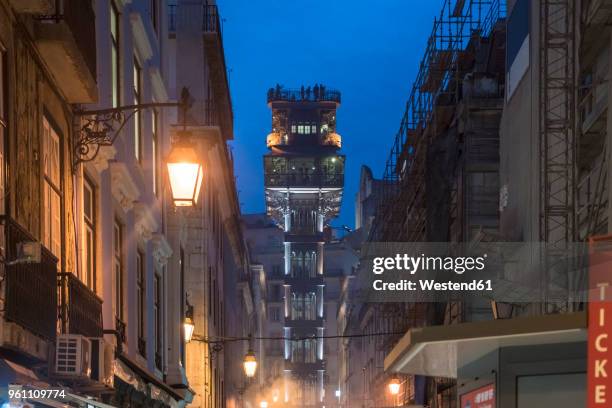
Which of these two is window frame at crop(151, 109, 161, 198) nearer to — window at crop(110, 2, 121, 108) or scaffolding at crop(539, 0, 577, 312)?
window at crop(110, 2, 121, 108)

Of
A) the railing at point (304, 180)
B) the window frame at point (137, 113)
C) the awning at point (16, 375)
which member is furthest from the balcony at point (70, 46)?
the railing at point (304, 180)

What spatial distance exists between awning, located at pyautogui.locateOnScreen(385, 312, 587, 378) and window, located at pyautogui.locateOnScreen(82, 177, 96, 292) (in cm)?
817

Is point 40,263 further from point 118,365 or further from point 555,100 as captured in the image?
point 555,100

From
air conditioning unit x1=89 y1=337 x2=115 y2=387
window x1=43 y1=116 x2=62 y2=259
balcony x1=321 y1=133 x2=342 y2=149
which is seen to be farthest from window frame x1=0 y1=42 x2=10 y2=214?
balcony x1=321 y1=133 x2=342 y2=149

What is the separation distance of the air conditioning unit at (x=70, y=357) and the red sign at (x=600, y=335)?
25.0ft

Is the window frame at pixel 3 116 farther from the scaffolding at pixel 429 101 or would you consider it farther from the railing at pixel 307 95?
the railing at pixel 307 95

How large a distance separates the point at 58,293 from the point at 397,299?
33.6m

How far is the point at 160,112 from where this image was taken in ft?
80.8

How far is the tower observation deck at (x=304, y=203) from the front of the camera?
503 feet

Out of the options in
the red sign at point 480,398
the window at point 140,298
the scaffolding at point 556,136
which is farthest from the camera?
the scaffolding at point 556,136

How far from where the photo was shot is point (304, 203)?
15612 cm

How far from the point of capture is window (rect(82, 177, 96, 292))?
15.6m

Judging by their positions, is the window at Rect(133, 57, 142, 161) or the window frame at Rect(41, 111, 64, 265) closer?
the window frame at Rect(41, 111, 64, 265)

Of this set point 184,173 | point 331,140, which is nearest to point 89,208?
point 184,173
